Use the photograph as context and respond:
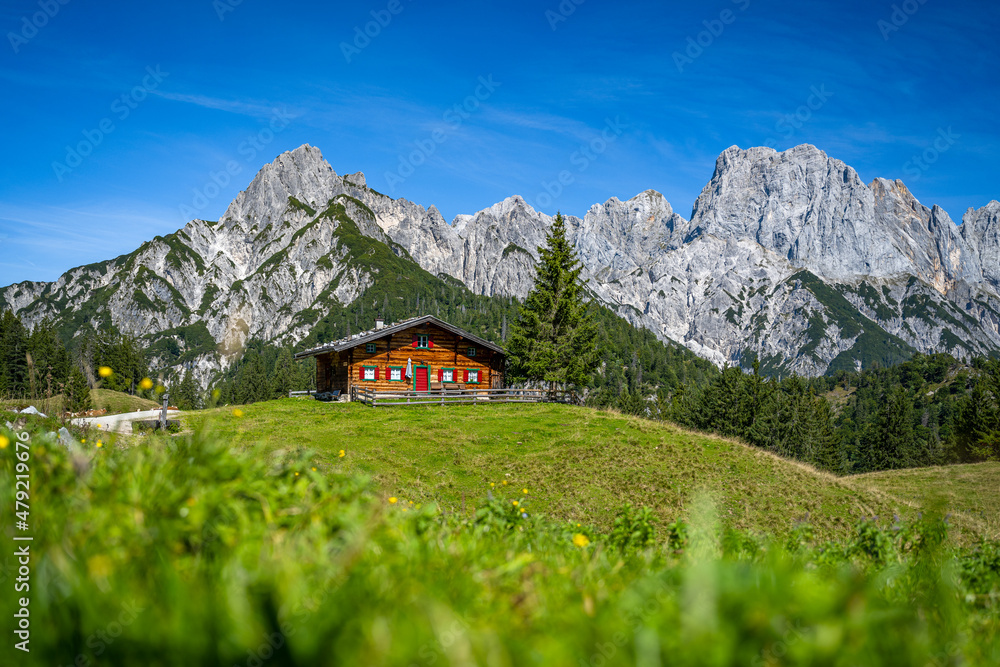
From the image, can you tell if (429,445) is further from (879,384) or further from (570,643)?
(879,384)

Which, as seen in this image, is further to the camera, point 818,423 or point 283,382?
point 283,382

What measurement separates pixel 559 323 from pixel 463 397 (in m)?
10.2

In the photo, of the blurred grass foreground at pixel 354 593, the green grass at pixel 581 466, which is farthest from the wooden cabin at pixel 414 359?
the blurred grass foreground at pixel 354 593

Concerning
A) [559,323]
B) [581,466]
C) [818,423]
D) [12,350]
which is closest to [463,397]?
[559,323]

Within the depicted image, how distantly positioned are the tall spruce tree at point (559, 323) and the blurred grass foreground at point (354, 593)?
1437 inches

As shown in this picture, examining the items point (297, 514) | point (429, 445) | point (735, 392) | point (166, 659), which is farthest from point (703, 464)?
point (735, 392)

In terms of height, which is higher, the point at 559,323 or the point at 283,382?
the point at 559,323

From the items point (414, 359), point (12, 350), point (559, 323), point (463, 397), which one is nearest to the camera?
point (463, 397)

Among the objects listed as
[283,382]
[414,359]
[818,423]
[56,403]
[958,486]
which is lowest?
[818,423]

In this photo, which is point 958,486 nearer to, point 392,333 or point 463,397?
point 463,397

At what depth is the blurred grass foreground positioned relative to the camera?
153 cm

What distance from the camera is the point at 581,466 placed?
18.6m

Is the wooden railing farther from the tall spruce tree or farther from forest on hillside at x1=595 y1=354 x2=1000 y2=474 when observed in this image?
forest on hillside at x1=595 y1=354 x2=1000 y2=474

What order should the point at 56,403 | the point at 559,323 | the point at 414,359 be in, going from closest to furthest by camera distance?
the point at 56,403 → the point at 414,359 → the point at 559,323
